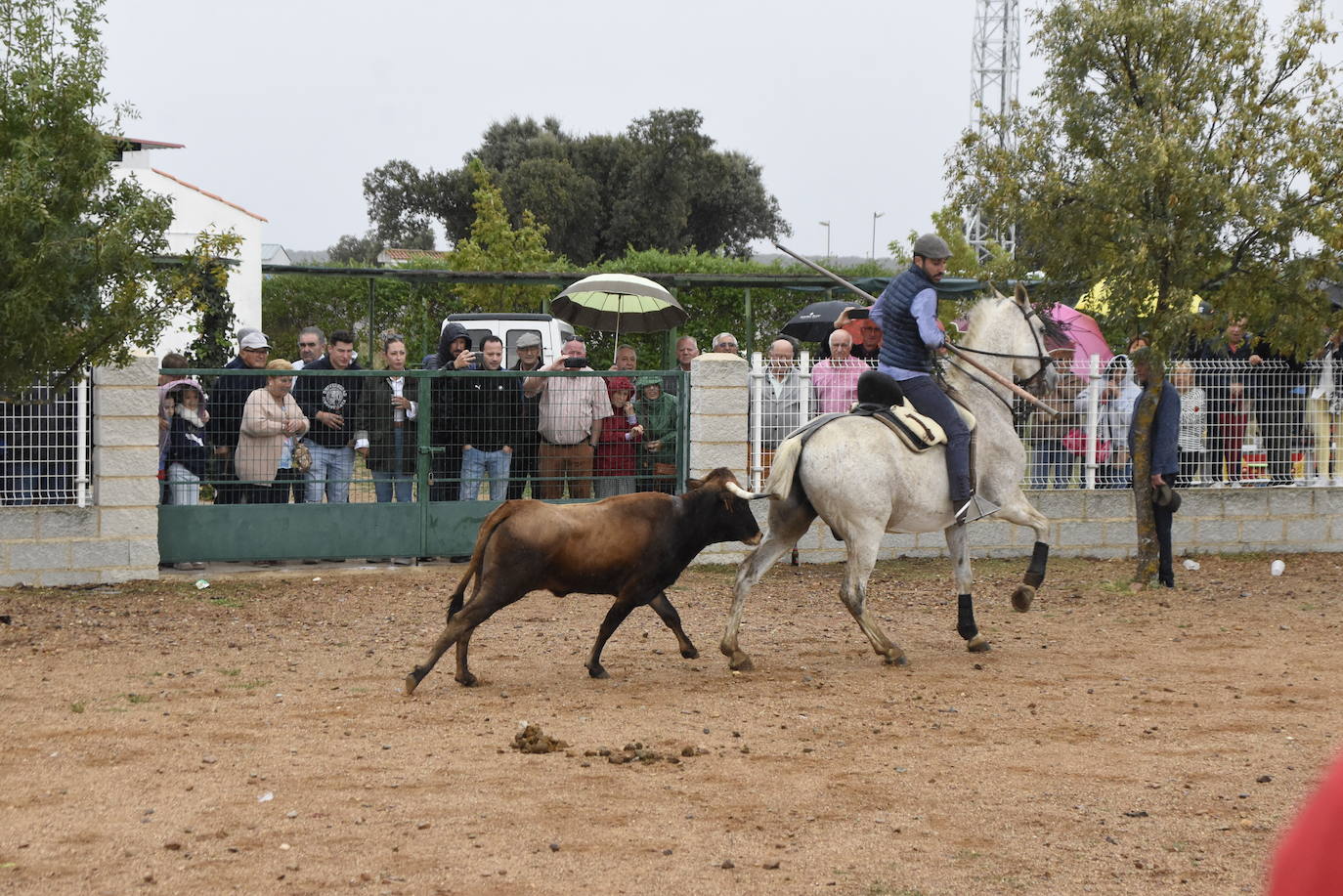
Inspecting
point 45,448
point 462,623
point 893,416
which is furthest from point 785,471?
point 45,448

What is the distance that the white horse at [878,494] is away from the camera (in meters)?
9.45

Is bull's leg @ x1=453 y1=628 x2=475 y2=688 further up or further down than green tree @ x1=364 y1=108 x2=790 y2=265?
further down

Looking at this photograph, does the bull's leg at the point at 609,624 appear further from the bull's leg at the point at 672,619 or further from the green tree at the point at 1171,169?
the green tree at the point at 1171,169

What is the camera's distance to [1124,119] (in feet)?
41.2

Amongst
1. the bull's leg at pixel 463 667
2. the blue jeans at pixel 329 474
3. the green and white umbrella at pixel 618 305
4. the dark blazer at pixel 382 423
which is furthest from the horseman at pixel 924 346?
the green and white umbrella at pixel 618 305

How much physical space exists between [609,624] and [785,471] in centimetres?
153

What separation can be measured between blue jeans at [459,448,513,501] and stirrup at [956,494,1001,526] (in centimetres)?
514

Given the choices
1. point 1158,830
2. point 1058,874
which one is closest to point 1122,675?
point 1158,830

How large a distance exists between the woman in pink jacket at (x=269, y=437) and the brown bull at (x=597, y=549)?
5.21 m

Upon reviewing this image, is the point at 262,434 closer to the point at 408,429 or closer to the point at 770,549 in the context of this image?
the point at 408,429

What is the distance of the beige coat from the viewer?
1331cm

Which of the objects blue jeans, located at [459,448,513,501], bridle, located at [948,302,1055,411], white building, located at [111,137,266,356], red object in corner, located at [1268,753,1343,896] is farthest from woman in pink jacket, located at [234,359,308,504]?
white building, located at [111,137,266,356]

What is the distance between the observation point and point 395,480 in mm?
13922

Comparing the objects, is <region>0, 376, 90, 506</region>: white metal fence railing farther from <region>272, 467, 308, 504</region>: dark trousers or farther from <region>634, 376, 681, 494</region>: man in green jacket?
<region>634, 376, 681, 494</region>: man in green jacket
